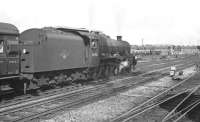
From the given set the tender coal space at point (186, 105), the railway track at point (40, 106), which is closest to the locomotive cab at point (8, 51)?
the railway track at point (40, 106)

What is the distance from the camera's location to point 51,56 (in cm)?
1536

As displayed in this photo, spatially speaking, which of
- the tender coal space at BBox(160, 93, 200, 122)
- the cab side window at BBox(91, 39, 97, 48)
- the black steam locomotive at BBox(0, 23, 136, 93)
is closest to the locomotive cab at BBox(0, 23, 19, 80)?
the black steam locomotive at BBox(0, 23, 136, 93)

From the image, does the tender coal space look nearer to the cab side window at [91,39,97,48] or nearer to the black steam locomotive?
the black steam locomotive

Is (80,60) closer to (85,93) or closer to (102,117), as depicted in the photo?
(85,93)

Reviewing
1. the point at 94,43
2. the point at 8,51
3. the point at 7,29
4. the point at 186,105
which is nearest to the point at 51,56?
the point at 8,51

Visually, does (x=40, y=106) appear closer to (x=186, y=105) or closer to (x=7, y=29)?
(x=7, y=29)

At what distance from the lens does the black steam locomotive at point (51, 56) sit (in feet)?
39.6

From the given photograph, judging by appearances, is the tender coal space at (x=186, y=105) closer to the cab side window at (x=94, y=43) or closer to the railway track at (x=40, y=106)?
the railway track at (x=40, y=106)

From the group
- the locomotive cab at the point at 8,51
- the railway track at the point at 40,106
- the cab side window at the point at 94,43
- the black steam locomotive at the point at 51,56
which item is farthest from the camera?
the cab side window at the point at 94,43

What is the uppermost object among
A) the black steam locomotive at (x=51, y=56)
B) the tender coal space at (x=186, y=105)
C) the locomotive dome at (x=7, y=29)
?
the locomotive dome at (x=7, y=29)

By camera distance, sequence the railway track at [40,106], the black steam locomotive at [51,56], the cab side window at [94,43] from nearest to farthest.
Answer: the railway track at [40,106] → the black steam locomotive at [51,56] → the cab side window at [94,43]

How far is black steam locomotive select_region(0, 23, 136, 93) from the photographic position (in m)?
12.1

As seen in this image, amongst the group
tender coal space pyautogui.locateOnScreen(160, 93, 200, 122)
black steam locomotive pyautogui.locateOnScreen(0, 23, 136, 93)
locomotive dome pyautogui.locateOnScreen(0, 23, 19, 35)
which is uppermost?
locomotive dome pyautogui.locateOnScreen(0, 23, 19, 35)

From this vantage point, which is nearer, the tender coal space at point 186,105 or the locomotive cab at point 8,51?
the tender coal space at point 186,105
